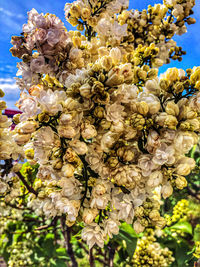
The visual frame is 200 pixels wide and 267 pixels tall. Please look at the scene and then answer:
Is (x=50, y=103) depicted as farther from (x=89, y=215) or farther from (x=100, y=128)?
(x=89, y=215)

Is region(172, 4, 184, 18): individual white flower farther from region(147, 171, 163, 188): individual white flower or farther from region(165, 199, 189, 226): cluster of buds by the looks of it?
region(165, 199, 189, 226): cluster of buds

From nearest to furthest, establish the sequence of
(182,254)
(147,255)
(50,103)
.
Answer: (50,103) < (147,255) < (182,254)

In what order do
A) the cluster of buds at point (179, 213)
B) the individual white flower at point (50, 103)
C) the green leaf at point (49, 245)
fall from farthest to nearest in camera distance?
the green leaf at point (49, 245), the cluster of buds at point (179, 213), the individual white flower at point (50, 103)

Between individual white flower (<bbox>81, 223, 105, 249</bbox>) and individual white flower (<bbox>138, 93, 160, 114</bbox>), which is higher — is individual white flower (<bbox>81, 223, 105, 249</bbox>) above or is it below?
below

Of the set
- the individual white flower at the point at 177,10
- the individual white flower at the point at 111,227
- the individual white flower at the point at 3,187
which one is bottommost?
the individual white flower at the point at 111,227

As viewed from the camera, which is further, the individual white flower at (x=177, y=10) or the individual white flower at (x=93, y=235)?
the individual white flower at (x=177, y=10)

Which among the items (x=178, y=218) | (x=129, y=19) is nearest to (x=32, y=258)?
(x=178, y=218)

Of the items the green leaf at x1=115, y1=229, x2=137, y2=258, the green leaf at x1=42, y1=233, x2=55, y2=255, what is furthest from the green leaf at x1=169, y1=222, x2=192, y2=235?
the green leaf at x1=42, y1=233, x2=55, y2=255

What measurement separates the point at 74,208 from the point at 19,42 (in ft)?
1.56

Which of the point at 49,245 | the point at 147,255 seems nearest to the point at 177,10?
the point at 147,255

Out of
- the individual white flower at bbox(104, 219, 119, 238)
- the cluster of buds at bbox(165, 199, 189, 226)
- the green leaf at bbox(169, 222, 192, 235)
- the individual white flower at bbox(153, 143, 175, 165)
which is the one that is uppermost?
the individual white flower at bbox(153, 143, 175, 165)

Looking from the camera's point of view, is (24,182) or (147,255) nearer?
(24,182)

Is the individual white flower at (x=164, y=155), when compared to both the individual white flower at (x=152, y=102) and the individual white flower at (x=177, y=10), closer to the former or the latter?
the individual white flower at (x=152, y=102)

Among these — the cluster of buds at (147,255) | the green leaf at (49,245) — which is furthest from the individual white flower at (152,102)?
the green leaf at (49,245)
